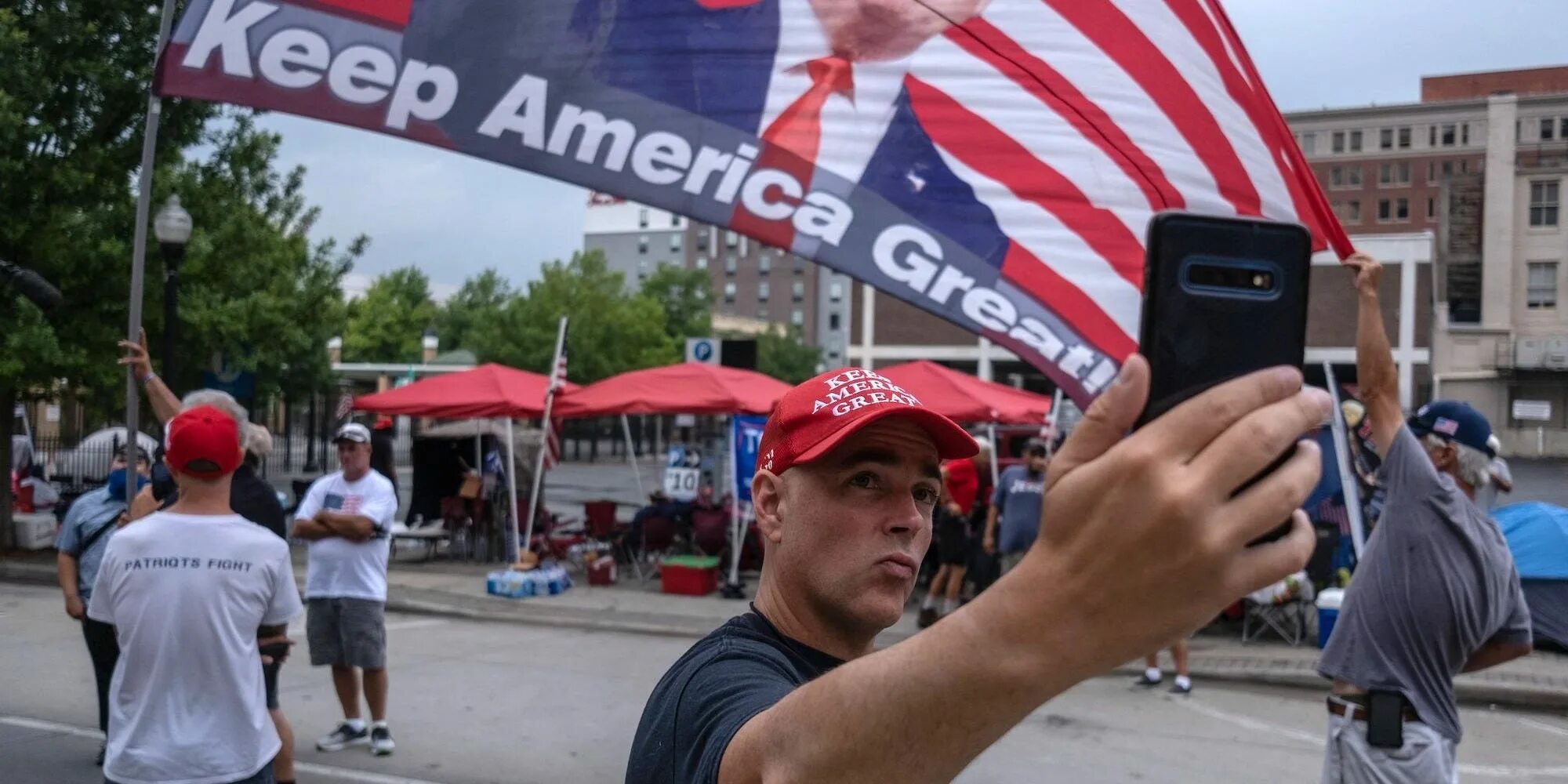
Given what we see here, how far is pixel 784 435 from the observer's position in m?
1.79

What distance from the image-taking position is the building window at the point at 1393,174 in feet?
267

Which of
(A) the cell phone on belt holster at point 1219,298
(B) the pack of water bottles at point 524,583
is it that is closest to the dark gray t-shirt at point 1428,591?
(A) the cell phone on belt holster at point 1219,298

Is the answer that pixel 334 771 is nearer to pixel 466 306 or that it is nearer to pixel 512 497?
pixel 512 497

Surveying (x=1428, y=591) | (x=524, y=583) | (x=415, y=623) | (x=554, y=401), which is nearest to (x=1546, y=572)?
(x=1428, y=591)

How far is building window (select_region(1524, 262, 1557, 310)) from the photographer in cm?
5831

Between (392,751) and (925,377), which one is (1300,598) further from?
(392,751)

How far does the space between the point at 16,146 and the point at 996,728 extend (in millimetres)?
16012

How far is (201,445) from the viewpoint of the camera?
3.70 meters

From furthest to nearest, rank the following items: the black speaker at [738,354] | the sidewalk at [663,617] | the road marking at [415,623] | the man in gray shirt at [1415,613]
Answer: the black speaker at [738,354] → the road marking at [415,623] → the sidewalk at [663,617] → the man in gray shirt at [1415,613]

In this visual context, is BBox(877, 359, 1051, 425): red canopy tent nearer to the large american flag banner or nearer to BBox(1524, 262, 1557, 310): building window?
the large american flag banner

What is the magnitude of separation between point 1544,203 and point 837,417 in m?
69.8

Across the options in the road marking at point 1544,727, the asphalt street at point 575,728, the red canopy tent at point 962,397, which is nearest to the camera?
the asphalt street at point 575,728

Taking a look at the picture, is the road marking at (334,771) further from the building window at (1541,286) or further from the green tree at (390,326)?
the building window at (1541,286)

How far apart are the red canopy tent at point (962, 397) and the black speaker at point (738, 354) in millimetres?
2569
